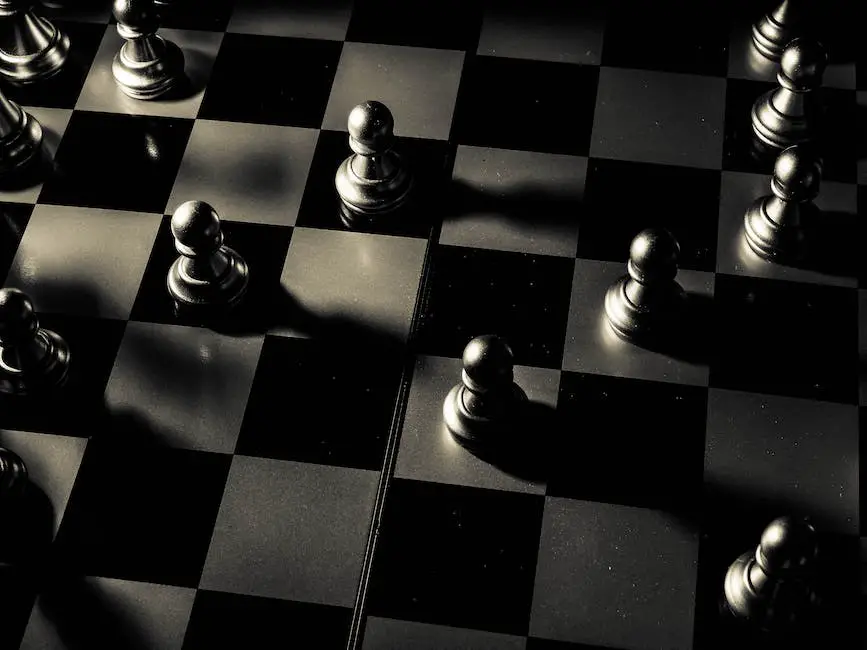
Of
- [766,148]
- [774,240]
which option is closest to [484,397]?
[774,240]

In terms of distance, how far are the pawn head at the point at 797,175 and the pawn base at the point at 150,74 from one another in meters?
1.01

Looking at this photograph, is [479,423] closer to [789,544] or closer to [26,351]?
[789,544]

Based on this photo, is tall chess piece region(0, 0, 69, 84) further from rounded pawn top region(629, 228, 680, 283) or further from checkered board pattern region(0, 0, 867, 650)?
rounded pawn top region(629, 228, 680, 283)

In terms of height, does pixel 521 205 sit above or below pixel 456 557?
above

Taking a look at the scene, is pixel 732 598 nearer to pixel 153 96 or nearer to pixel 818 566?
pixel 818 566

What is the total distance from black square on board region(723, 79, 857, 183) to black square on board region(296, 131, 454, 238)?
0.46m

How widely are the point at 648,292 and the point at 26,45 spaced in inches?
45.4

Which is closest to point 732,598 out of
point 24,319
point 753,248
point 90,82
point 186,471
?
point 753,248

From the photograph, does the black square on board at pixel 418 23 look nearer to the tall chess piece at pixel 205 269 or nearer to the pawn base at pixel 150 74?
the pawn base at pixel 150 74

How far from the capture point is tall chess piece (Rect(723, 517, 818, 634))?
124 cm

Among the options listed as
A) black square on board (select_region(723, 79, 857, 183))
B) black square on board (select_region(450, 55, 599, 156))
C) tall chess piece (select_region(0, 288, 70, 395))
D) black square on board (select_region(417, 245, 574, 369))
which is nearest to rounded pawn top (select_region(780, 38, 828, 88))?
black square on board (select_region(723, 79, 857, 183))

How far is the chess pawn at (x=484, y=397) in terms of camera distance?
138 cm

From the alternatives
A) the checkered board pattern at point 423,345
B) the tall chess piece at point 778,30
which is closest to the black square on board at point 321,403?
the checkered board pattern at point 423,345

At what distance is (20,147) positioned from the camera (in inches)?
70.3
